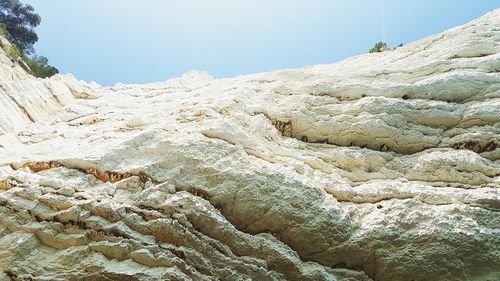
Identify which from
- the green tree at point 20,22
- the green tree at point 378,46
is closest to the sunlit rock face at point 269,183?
the green tree at point 378,46

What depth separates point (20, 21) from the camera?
52.4m

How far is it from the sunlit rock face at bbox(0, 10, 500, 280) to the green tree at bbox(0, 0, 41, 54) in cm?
4121

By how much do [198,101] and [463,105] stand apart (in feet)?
29.1

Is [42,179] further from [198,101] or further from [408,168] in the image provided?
[408,168]

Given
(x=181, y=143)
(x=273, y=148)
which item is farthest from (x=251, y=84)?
(x=181, y=143)

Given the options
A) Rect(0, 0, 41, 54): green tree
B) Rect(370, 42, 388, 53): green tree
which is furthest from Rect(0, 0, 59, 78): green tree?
Rect(370, 42, 388, 53): green tree

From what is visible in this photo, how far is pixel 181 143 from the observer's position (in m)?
11.3

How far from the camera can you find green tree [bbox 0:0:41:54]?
51.0m

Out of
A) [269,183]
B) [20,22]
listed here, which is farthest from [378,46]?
[20,22]

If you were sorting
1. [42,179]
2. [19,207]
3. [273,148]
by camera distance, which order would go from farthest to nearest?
[273,148], [42,179], [19,207]

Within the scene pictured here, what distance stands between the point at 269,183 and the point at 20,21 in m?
53.9

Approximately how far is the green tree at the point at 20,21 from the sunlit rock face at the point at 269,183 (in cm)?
4121

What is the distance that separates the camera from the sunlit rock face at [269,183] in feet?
29.2

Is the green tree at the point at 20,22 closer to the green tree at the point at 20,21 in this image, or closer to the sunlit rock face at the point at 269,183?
the green tree at the point at 20,21
